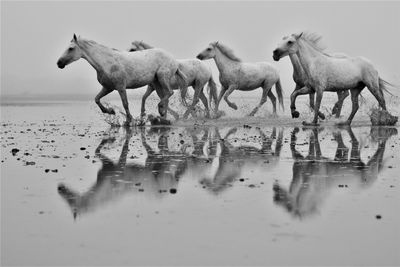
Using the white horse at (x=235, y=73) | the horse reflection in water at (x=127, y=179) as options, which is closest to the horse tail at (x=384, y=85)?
the white horse at (x=235, y=73)

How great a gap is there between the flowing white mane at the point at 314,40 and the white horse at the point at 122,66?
11.9 feet

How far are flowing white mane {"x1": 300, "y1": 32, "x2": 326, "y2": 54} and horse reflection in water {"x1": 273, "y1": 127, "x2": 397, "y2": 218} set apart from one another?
6216mm

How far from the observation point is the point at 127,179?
316 inches

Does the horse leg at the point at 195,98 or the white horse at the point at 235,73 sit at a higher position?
the white horse at the point at 235,73

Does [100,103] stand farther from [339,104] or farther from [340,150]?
[340,150]

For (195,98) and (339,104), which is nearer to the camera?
(339,104)

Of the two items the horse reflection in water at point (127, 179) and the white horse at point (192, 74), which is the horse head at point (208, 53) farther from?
the horse reflection in water at point (127, 179)

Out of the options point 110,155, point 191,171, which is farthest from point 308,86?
point 191,171

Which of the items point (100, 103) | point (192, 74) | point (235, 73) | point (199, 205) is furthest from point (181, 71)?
point (199, 205)

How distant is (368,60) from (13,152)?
11.1 m

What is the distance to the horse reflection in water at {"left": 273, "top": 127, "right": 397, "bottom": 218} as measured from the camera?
6617 millimetres

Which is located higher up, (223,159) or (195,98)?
(195,98)

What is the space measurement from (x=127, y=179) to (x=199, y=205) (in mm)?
1759

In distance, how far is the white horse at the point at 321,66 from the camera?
18.1 meters
